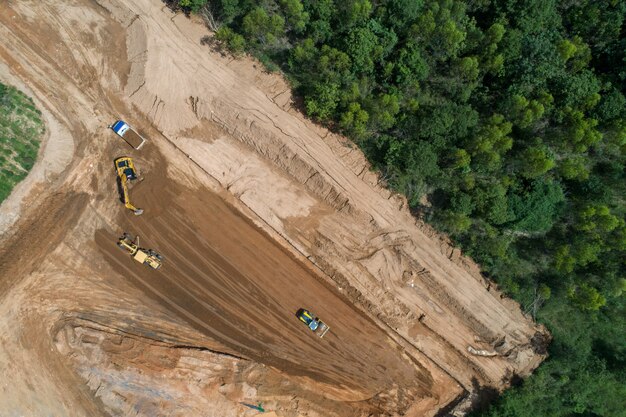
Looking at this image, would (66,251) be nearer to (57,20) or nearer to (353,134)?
(57,20)

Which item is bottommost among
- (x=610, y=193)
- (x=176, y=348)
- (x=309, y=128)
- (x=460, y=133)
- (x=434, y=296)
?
(x=176, y=348)

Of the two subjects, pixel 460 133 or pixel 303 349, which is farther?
pixel 303 349

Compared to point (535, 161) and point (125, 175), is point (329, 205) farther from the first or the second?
point (125, 175)

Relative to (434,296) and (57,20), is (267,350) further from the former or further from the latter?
(57,20)

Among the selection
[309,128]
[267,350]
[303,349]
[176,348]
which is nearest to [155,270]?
[176,348]

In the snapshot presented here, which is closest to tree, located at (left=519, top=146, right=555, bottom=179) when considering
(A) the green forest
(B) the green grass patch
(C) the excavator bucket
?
(A) the green forest

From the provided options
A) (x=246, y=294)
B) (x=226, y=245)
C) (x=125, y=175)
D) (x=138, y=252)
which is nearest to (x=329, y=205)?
(x=226, y=245)

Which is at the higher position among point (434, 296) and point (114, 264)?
point (434, 296)
